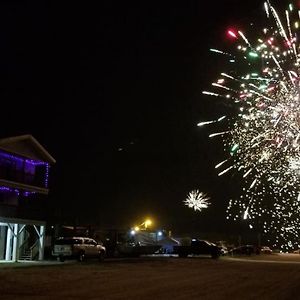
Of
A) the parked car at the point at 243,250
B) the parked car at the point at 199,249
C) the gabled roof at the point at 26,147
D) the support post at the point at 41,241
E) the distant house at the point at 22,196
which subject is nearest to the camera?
the distant house at the point at 22,196

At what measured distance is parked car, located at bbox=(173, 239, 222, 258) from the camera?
4850cm

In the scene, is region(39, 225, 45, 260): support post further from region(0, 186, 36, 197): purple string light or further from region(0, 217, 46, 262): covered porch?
region(0, 186, 36, 197): purple string light

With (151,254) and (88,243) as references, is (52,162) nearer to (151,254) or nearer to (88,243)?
(88,243)

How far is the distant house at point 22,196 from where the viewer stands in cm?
3516

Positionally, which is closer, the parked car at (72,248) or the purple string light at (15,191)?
the parked car at (72,248)

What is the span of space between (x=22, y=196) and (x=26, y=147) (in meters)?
3.80

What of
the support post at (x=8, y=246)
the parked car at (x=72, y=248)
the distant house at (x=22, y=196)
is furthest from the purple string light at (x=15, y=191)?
the parked car at (x=72, y=248)

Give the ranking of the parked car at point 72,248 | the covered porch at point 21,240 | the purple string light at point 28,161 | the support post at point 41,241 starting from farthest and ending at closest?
1. the purple string light at point 28,161
2. the support post at point 41,241
3. the parked car at point 72,248
4. the covered porch at point 21,240

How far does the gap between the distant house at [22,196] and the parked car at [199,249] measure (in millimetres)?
13314

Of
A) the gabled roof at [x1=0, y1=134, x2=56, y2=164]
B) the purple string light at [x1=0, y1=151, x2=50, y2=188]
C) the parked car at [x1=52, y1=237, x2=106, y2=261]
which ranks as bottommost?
the parked car at [x1=52, y1=237, x2=106, y2=261]

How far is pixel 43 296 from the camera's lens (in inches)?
606

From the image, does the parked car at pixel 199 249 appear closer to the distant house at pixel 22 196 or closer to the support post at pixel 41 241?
the distant house at pixel 22 196

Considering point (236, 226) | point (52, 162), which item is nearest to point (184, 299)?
point (52, 162)

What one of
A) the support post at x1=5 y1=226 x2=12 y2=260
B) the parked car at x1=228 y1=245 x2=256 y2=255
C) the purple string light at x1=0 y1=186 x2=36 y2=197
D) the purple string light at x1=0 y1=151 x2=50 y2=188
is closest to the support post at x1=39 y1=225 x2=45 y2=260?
the support post at x1=5 y1=226 x2=12 y2=260
